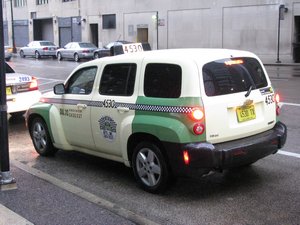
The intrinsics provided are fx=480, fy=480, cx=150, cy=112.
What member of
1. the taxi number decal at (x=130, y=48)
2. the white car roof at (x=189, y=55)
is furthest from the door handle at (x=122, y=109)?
the taxi number decal at (x=130, y=48)

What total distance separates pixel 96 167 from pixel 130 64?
1744 millimetres

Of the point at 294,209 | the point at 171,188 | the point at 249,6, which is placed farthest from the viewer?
the point at 249,6

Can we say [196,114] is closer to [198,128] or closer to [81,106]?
[198,128]

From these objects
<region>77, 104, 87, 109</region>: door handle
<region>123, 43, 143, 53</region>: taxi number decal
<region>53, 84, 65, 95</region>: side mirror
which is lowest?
<region>77, 104, 87, 109</region>: door handle

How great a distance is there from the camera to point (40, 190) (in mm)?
5617

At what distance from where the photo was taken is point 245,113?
17.9ft

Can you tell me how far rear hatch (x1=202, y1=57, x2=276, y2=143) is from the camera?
16.8ft

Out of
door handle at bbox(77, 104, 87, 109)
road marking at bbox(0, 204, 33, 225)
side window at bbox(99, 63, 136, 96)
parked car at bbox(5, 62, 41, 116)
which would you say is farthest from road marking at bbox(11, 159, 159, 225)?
parked car at bbox(5, 62, 41, 116)

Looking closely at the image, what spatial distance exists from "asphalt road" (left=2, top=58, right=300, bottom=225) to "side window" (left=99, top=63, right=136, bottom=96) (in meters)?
1.14

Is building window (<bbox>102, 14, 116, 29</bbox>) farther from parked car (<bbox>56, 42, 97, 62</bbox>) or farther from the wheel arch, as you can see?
the wheel arch

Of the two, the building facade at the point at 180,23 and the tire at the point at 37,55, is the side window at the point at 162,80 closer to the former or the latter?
the building facade at the point at 180,23

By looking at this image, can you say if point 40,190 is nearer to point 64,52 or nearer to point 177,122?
point 177,122

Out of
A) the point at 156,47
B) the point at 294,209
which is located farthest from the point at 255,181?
the point at 156,47

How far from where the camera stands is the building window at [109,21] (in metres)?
43.4
